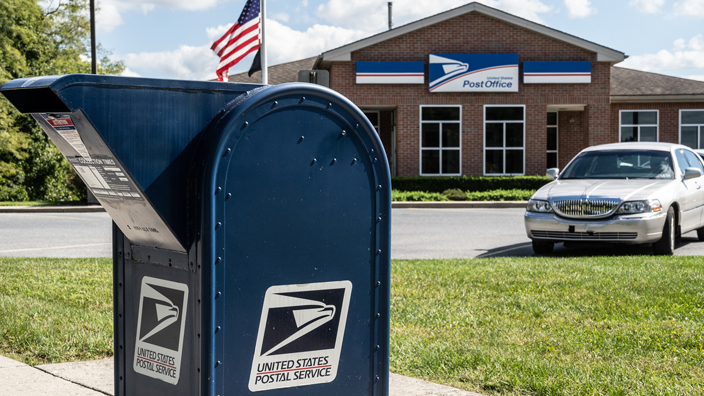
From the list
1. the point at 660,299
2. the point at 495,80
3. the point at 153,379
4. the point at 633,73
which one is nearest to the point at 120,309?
the point at 153,379

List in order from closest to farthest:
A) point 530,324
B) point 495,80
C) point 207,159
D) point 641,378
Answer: point 207,159, point 641,378, point 530,324, point 495,80

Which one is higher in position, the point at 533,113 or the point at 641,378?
the point at 533,113

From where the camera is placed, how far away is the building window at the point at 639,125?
102 feet

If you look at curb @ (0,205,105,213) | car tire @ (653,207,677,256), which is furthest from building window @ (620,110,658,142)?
car tire @ (653,207,677,256)

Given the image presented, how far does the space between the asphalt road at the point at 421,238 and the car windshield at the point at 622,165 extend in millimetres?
1147

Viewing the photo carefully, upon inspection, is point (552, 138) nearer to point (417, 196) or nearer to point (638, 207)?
point (417, 196)

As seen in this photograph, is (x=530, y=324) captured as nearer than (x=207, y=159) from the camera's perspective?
No

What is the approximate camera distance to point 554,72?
27.9 meters

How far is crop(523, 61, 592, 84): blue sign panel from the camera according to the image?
2778cm

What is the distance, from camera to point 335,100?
305cm

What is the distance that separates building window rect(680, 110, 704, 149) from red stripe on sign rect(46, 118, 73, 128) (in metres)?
32.4

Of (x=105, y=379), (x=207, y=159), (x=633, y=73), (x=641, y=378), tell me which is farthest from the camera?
(x=633, y=73)

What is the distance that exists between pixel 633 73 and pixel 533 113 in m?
8.64

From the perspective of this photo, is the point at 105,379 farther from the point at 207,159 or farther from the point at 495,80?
the point at 495,80
